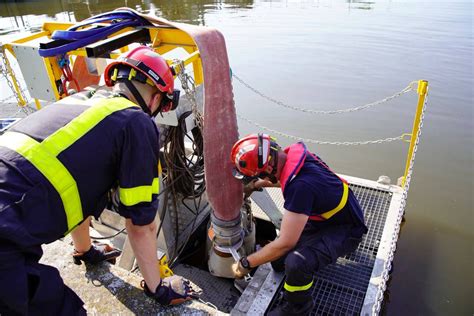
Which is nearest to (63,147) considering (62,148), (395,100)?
(62,148)

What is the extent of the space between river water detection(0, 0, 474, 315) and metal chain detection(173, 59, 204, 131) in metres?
3.35

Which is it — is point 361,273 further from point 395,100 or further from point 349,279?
point 395,100

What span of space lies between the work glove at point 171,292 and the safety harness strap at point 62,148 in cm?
89

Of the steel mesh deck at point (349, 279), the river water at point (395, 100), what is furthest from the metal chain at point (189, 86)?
the river water at point (395, 100)

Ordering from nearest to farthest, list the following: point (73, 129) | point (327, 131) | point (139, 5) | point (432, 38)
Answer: point (73, 129) → point (327, 131) → point (432, 38) → point (139, 5)

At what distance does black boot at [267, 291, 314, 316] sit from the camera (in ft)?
10.5

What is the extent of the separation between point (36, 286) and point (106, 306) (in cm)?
87

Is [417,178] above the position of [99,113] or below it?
below

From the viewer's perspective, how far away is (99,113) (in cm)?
194

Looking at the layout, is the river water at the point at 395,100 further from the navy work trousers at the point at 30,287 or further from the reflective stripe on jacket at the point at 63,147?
the reflective stripe on jacket at the point at 63,147

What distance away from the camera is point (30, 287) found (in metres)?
1.90

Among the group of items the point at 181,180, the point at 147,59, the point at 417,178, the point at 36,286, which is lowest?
the point at 417,178

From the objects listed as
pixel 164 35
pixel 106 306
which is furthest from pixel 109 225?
pixel 164 35

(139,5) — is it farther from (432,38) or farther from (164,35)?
(164,35)
